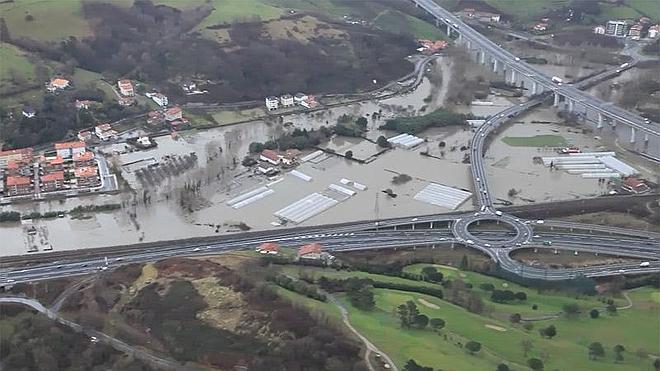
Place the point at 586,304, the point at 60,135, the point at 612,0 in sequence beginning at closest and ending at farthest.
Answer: the point at 586,304 < the point at 60,135 < the point at 612,0

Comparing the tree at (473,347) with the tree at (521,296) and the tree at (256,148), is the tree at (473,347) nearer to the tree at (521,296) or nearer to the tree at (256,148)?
the tree at (521,296)

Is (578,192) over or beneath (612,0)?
beneath

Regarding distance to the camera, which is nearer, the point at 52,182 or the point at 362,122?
the point at 52,182

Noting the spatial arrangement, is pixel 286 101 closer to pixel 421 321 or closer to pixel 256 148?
pixel 256 148

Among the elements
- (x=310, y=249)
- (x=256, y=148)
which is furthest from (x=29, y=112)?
(x=310, y=249)

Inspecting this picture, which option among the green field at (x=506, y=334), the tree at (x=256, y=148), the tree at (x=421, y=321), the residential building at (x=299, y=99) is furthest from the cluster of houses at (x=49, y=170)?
the tree at (x=421, y=321)

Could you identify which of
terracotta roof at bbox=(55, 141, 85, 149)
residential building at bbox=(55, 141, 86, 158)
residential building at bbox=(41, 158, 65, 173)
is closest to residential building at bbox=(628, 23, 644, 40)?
terracotta roof at bbox=(55, 141, 85, 149)

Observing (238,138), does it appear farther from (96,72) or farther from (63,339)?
(63,339)

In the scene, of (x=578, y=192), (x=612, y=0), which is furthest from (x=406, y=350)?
(x=612, y=0)
